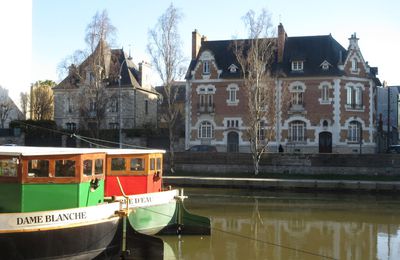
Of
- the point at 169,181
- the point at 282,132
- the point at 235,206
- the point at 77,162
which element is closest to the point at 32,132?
the point at 169,181

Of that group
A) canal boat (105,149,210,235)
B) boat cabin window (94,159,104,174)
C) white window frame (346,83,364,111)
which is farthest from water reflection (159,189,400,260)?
white window frame (346,83,364,111)

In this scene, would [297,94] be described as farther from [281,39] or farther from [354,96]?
[281,39]

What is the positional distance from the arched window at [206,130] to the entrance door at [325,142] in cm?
1001

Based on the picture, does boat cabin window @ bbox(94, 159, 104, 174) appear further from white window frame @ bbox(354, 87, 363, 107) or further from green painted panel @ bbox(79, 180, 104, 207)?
white window frame @ bbox(354, 87, 363, 107)

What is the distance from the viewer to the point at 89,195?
13.9 meters

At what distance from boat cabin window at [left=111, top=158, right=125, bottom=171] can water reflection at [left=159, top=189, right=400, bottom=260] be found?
2.86m

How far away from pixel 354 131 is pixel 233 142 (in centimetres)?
1090

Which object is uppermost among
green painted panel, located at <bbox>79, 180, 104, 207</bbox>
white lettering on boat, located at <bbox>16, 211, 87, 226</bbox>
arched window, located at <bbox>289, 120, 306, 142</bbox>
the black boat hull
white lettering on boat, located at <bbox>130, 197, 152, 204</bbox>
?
arched window, located at <bbox>289, 120, 306, 142</bbox>

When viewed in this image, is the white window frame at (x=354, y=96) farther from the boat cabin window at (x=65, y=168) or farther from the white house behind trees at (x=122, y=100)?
the boat cabin window at (x=65, y=168)

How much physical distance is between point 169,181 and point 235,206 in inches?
372

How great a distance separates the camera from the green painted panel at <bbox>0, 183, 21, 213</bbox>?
1275 centimetres

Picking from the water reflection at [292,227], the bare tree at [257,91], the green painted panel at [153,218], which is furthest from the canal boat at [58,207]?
the bare tree at [257,91]

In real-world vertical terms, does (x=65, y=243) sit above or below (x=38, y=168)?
below

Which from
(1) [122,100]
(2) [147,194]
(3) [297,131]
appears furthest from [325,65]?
(2) [147,194]
